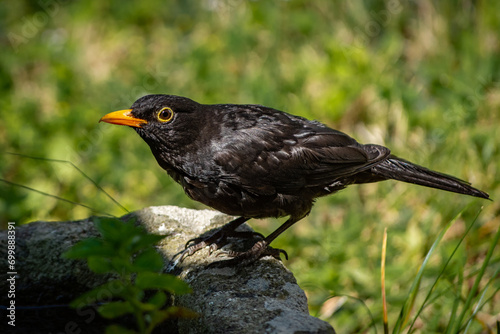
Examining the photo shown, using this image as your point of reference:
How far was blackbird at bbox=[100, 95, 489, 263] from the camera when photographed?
3328 mm

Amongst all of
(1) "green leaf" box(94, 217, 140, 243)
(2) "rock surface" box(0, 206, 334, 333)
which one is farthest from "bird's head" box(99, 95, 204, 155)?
(1) "green leaf" box(94, 217, 140, 243)

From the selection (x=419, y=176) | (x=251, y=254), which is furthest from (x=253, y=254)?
(x=419, y=176)

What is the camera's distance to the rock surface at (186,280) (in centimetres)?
242

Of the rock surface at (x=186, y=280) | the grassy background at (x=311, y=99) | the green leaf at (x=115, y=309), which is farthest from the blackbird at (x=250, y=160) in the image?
the green leaf at (x=115, y=309)

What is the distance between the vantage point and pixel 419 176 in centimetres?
355

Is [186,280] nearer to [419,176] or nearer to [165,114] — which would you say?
[165,114]

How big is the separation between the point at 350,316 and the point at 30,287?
2.31 meters

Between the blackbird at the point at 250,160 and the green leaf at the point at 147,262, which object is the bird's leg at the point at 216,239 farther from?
the green leaf at the point at 147,262

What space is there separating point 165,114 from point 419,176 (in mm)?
1611

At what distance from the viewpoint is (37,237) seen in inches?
128

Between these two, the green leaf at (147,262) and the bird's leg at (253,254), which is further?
the bird's leg at (253,254)

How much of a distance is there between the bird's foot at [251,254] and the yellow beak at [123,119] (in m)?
0.91

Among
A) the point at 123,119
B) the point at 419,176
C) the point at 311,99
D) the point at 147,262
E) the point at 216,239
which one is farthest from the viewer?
the point at 311,99

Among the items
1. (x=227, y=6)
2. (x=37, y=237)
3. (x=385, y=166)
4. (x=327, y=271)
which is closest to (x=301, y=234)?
(x=327, y=271)
